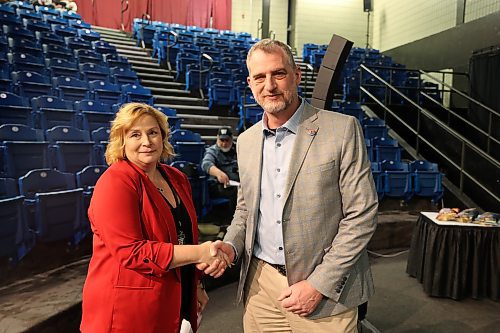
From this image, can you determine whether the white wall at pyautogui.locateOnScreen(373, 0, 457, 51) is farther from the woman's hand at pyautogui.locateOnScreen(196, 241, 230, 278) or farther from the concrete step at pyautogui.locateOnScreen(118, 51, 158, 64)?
the woman's hand at pyautogui.locateOnScreen(196, 241, 230, 278)

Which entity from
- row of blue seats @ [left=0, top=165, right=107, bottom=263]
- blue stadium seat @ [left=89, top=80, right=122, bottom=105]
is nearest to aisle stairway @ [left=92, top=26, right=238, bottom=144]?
blue stadium seat @ [left=89, top=80, right=122, bottom=105]

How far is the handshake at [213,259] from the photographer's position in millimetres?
1275

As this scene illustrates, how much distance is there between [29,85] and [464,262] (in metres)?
4.94

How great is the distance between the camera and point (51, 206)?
2.65 metres

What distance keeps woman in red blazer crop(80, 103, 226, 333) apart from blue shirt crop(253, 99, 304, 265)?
17 cm

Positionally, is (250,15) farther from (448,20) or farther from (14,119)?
(14,119)

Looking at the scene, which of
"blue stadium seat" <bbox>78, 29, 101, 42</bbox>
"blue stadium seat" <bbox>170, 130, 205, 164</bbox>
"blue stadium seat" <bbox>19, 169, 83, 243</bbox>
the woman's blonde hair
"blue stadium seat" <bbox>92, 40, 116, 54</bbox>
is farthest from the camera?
"blue stadium seat" <bbox>78, 29, 101, 42</bbox>

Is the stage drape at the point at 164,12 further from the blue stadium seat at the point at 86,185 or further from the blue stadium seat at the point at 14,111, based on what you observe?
the blue stadium seat at the point at 86,185

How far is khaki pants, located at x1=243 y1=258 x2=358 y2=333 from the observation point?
4.02 feet

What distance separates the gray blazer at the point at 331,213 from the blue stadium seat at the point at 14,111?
363 cm

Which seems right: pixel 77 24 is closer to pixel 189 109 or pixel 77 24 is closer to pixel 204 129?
pixel 189 109

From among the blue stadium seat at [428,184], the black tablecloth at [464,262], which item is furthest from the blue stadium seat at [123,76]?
the black tablecloth at [464,262]

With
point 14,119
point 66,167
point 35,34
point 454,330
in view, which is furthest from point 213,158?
point 35,34

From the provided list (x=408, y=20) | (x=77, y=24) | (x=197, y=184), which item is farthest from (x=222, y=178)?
(x=408, y=20)
